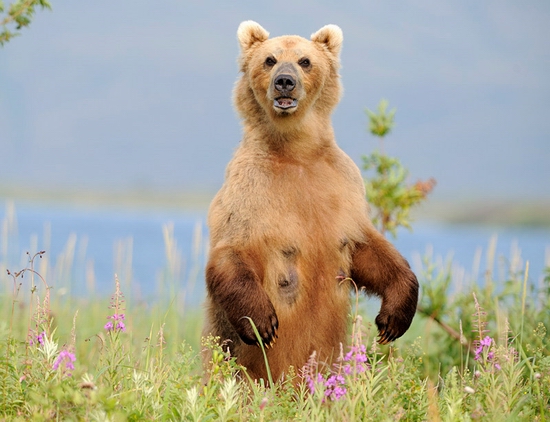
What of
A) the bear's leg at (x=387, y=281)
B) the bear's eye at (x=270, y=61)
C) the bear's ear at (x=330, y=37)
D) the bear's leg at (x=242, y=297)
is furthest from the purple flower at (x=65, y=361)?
the bear's ear at (x=330, y=37)

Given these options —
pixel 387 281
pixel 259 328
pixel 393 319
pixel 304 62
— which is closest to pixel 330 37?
pixel 304 62

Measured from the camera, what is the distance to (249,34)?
531 cm

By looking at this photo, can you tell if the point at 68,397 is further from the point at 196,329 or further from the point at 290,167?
the point at 196,329

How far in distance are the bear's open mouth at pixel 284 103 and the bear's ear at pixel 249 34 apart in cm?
73

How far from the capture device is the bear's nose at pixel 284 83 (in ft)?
15.4

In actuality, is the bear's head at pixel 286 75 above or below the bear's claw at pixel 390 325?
above

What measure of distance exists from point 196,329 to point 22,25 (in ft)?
15.8

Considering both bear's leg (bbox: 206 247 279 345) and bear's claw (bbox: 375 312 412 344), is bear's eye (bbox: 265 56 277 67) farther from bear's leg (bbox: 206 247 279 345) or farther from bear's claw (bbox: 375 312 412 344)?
bear's claw (bbox: 375 312 412 344)

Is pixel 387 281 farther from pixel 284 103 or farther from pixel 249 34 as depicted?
pixel 249 34

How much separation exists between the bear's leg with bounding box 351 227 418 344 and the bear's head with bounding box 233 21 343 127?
97 cm

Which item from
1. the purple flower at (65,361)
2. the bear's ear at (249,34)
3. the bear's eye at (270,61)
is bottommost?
the purple flower at (65,361)

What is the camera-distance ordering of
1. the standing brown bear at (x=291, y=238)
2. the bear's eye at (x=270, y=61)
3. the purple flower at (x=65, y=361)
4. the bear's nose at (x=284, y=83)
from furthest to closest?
the bear's eye at (x=270, y=61) → the bear's nose at (x=284, y=83) → the standing brown bear at (x=291, y=238) → the purple flower at (x=65, y=361)

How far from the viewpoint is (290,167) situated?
478 cm

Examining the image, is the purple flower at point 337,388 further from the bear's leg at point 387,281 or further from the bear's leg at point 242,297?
the bear's leg at point 387,281
